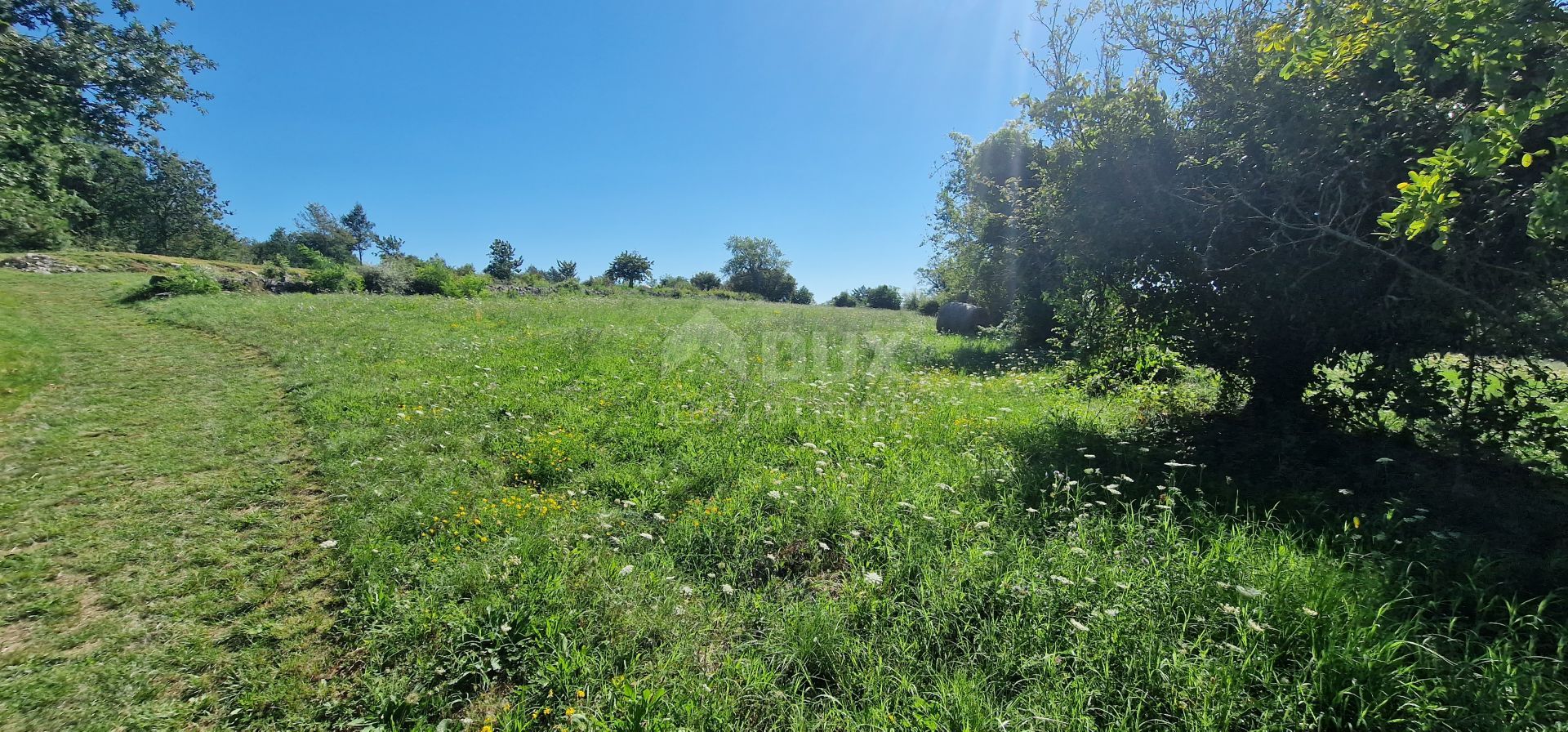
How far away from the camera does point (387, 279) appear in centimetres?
2298

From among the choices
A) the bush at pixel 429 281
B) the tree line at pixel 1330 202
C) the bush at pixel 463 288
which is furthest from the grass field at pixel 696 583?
the bush at pixel 429 281

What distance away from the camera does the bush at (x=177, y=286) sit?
16.5 m

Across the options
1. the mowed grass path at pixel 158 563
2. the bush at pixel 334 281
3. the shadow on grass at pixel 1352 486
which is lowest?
the mowed grass path at pixel 158 563

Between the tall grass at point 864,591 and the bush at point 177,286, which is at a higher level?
the bush at point 177,286

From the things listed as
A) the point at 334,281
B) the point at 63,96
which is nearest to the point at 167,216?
the point at 334,281

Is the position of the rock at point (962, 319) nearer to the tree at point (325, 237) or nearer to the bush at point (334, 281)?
the bush at point (334, 281)

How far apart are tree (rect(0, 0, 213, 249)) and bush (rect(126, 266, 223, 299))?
5.00 meters

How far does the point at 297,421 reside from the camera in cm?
588

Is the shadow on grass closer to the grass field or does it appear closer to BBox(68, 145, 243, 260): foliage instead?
the grass field

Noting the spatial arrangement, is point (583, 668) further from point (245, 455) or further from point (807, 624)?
point (245, 455)

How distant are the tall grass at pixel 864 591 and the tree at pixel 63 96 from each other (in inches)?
328

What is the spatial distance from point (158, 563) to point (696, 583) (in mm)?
3412

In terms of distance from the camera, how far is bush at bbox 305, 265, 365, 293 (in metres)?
21.5

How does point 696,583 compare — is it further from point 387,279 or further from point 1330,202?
point 387,279
